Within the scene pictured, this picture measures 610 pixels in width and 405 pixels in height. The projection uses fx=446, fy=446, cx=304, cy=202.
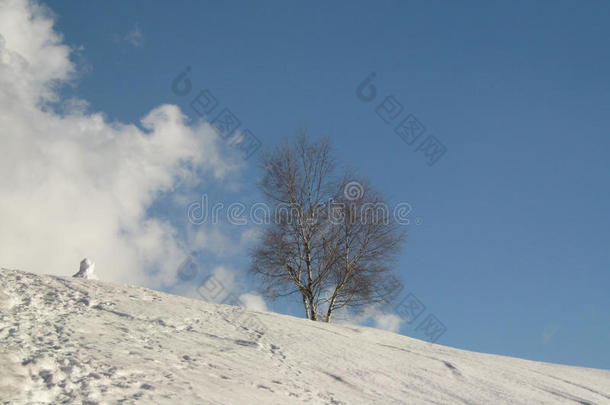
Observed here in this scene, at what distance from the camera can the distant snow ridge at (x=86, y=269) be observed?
13.5 m

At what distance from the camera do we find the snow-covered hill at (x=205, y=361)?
579 cm

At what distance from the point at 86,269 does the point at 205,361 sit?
26.3 ft

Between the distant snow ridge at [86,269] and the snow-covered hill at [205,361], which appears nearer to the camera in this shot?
the snow-covered hill at [205,361]

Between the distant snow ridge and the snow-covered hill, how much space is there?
7.68 feet

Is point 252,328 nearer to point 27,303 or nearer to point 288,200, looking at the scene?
point 27,303

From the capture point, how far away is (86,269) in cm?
1366

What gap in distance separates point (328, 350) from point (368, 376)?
1.36 metres

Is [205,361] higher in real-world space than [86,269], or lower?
lower

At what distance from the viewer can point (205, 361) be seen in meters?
7.45

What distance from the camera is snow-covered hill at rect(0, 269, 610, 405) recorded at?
19.0ft

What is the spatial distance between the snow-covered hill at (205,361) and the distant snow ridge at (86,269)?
2.34 meters

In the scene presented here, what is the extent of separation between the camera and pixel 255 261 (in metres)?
20.6

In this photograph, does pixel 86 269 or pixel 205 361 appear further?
pixel 86 269

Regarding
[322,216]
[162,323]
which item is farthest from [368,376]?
[322,216]
